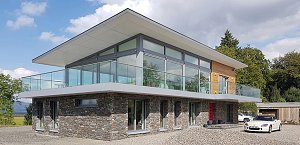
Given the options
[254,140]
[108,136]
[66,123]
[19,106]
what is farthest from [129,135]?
[19,106]

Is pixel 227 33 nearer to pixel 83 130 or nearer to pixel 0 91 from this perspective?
pixel 0 91

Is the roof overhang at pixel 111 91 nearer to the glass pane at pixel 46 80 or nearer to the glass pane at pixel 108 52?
the glass pane at pixel 46 80

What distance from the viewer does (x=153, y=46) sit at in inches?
792

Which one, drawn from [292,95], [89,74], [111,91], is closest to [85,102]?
[89,74]

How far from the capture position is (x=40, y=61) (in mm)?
23469

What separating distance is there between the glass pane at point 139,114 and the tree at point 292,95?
143 ft

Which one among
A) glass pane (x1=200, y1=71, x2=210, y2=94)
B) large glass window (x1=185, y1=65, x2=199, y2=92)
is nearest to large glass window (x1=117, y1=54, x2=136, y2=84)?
large glass window (x1=185, y1=65, x2=199, y2=92)

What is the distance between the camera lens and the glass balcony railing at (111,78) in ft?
53.0

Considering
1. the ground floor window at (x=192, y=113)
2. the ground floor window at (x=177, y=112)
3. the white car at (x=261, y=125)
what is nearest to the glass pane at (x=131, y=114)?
the ground floor window at (x=177, y=112)

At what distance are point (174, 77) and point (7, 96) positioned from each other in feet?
68.9

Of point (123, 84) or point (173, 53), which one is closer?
point (123, 84)

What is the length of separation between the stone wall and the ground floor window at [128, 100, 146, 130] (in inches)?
11.1

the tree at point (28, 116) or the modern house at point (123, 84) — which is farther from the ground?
the modern house at point (123, 84)

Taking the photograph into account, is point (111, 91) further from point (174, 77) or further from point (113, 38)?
point (174, 77)
